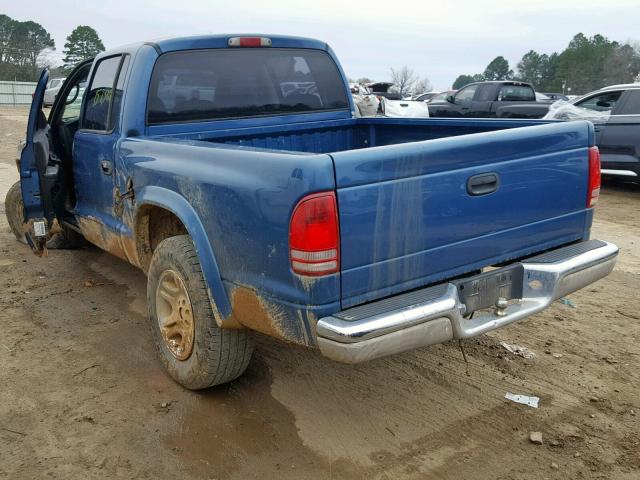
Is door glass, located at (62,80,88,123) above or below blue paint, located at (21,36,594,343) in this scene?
above

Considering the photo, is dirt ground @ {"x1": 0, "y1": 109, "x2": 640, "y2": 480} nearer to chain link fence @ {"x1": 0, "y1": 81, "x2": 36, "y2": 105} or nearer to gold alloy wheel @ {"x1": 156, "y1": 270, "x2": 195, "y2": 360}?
gold alloy wheel @ {"x1": 156, "y1": 270, "x2": 195, "y2": 360}

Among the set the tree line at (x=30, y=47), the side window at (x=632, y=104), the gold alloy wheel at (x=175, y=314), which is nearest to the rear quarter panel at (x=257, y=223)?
the gold alloy wheel at (x=175, y=314)

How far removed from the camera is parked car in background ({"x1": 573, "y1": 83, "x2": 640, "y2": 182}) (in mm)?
9094

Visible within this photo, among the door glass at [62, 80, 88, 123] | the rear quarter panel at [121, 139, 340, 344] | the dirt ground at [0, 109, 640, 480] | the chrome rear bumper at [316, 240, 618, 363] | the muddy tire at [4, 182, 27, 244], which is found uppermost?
the door glass at [62, 80, 88, 123]

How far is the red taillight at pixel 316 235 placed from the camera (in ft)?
7.91

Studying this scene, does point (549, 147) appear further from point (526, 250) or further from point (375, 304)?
point (375, 304)

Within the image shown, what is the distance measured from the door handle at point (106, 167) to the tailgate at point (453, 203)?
7.10 feet

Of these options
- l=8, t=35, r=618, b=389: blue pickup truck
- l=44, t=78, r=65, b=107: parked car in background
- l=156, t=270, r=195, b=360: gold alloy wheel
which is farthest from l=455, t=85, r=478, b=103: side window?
l=156, t=270, r=195, b=360: gold alloy wheel

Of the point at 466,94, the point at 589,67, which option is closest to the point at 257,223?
the point at 466,94

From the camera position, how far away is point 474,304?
293cm

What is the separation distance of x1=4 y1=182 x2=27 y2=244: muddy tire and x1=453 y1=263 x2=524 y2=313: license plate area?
5127 millimetres

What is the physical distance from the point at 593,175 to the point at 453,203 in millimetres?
1126

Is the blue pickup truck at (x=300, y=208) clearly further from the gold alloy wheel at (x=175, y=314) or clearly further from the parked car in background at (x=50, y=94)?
the parked car in background at (x=50, y=94)

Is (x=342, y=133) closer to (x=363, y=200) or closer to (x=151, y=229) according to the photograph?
(x=151, y=229)
